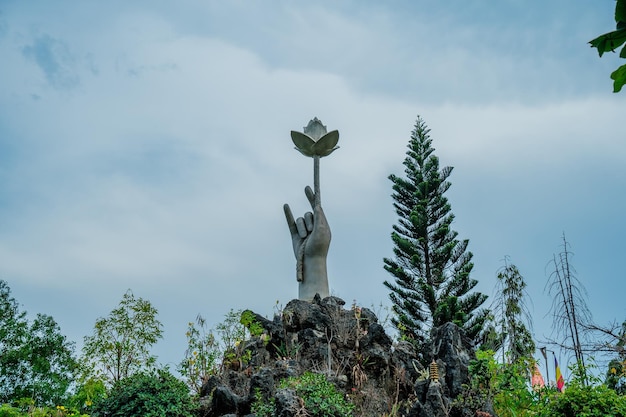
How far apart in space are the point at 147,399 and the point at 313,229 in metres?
4.90

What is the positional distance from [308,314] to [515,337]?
9.69ft

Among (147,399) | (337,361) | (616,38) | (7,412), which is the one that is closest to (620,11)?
(616,38)

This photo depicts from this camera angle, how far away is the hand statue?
10609 mm

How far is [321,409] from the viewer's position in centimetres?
583

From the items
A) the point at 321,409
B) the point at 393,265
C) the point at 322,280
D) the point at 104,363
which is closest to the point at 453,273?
the point at 393,265

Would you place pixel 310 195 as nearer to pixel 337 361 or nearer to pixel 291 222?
pixel 291 222

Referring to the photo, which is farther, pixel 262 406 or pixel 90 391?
pixel 90 391

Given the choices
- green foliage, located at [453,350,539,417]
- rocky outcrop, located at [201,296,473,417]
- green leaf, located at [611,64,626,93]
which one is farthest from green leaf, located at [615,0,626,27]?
rocky outcrop, located at [201,296,473,417]

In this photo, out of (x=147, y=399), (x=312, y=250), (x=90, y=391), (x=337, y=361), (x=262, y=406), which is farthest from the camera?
(x=312, y=250)

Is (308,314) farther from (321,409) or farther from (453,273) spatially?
(453,273)

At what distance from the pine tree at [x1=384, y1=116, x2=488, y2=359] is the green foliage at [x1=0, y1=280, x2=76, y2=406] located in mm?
7293

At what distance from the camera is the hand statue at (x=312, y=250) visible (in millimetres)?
10609

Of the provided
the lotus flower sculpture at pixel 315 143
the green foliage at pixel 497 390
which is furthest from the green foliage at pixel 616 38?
the lotus flower sculpture at pixel 315 143

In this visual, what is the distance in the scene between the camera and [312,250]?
10.8 meters
